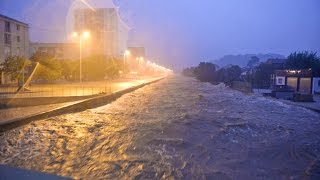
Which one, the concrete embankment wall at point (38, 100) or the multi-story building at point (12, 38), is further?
the multi-story building at point (12, 38)

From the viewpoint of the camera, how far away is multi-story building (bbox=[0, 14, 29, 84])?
37.5 meters

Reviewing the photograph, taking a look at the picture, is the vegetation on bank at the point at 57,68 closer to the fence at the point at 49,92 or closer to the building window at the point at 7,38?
the fence at the point at 49,92

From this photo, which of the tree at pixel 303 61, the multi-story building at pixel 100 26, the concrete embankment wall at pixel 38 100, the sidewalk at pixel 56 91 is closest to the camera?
the concrete embankment wall at pixel 38 100

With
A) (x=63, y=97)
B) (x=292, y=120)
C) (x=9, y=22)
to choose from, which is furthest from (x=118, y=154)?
(x=9, y=22)

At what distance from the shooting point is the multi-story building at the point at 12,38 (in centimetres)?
3747

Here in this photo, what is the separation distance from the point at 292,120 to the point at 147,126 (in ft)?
24.3

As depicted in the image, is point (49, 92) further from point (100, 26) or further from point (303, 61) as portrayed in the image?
point (100, 26)

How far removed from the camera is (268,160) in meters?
8.77

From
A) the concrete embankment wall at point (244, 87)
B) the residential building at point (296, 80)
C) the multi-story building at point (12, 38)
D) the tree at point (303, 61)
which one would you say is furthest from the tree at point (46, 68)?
the tree at point (303, 61)

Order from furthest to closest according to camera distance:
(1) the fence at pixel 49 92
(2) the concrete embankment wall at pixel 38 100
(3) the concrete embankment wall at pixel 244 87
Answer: (3) the concrete embankment wall at pixel 244 87, (1) the fence at pixel 49 92, (2) the concrete embankment wall at pixel 38 100

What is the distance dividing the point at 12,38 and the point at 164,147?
3599cm

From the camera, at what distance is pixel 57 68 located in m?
32.1

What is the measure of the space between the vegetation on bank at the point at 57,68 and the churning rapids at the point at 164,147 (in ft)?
49.7

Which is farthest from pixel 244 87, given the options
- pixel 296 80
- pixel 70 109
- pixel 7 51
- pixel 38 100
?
pixel 7 51
